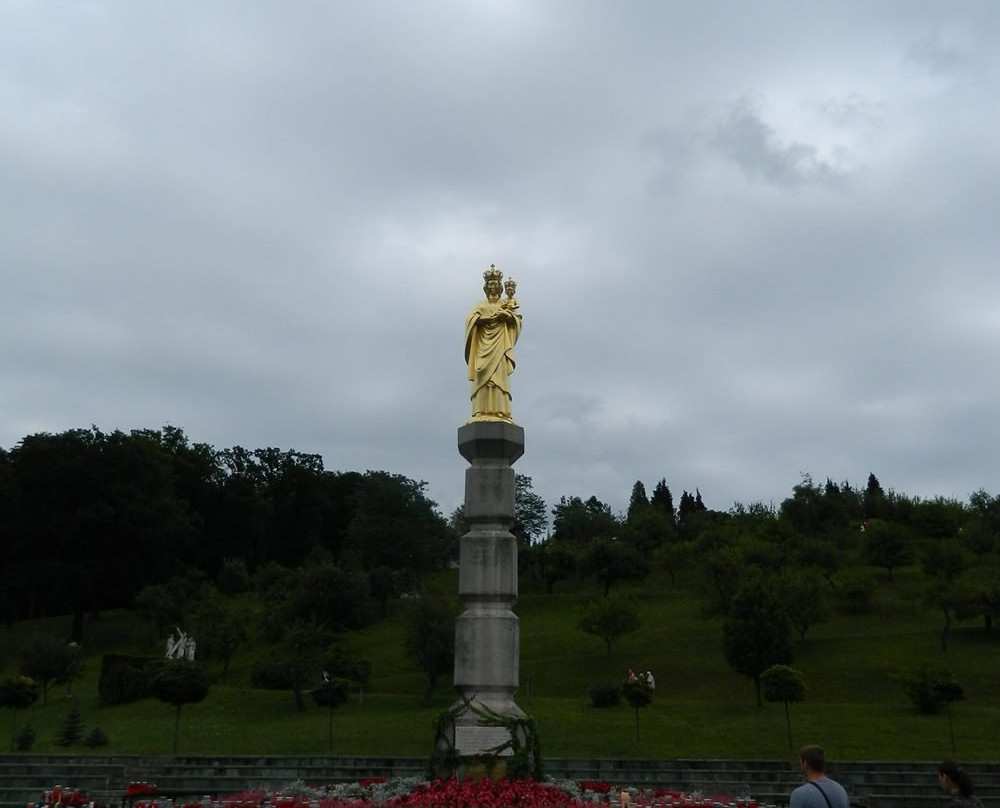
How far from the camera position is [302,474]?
85.5 m

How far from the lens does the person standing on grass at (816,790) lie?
6586 mm

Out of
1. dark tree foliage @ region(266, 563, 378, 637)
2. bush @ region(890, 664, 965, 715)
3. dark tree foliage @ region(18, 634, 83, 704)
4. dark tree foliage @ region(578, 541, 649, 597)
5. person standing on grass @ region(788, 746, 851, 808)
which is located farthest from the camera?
dark tree foliage @ region(578, 541, 649, 597)

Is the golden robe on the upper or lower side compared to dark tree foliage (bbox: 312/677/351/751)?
upper

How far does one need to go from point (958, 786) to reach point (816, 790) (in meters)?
1.28

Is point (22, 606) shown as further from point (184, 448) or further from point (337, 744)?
point (337, 744)

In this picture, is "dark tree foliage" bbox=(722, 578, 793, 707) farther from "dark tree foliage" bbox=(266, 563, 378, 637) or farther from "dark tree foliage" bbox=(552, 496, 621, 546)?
"dark tree foliage" bbox=(552, 496, 621, 546)

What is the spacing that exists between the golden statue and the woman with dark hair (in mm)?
12061

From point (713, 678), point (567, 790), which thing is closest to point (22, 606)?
point (713, 678)

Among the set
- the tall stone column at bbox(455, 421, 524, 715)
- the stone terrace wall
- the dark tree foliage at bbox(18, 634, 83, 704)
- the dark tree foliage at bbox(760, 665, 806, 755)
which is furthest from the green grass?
the tall stone column at bbox(455, 421, 524, 715)

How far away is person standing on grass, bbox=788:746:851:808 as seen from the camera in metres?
6.59

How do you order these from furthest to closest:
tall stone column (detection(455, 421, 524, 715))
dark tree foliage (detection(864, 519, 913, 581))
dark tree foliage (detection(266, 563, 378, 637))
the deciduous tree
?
dark tree foliage (detection(864, 519, 913, 581)) → dark tree foliage (detection(266, 563, 378, 637)) → the deciduous tree → tall stone column (detection(455, 421, 524, 715))

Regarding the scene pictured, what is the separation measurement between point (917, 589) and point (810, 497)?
23.4 m

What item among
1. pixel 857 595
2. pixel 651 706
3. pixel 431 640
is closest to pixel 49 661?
pixel 431 640

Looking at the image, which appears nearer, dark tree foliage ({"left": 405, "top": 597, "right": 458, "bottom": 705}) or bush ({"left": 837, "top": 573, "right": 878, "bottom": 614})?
dark tree foliage ({"left": 405, "top": 597, "right": 458, "bottom": 705})
